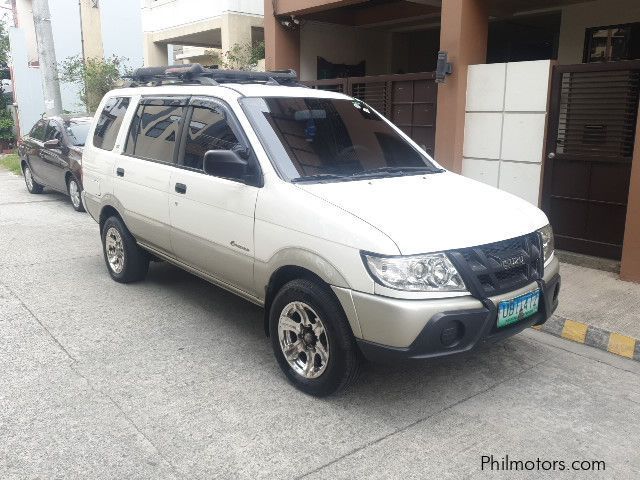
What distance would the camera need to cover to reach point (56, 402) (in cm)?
356

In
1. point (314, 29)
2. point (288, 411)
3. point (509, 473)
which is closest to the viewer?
point (509, 473)

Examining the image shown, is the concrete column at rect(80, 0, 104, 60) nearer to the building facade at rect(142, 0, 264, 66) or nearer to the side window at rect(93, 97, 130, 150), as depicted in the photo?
the building facade at rect(142, 0, 264, 66)

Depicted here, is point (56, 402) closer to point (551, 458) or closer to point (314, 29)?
point (551, 458)

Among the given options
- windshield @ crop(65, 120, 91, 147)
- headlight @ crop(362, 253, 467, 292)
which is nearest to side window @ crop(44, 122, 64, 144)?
windshield @ crop(65, 120, 91, 147)

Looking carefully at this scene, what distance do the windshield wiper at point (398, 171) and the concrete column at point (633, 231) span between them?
2.25 m

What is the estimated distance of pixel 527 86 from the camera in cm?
662

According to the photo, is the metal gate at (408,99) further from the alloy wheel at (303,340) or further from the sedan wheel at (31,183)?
the sedan wheel at (31,183)

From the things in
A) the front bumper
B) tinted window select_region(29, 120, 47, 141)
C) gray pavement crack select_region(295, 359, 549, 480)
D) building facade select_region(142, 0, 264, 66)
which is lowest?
gray pavement crack select_region(295, 359, 549, 480)

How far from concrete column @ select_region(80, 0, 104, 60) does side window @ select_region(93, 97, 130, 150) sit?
19.9m

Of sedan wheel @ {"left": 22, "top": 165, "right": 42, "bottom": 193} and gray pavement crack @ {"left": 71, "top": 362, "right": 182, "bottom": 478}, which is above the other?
sedan wheel @ {"left": 22, "top": 165, "right": 42, "bottom": 193}

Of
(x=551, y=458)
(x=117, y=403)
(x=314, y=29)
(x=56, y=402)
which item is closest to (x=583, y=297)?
(x=551, y=458)

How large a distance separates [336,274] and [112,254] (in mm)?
3490

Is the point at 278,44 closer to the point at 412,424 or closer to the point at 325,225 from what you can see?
the point at 325,225

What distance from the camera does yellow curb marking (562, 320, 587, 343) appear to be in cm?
469
